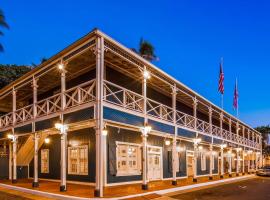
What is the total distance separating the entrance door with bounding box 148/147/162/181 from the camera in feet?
61.6

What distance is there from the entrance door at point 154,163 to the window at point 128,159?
1.21 metres

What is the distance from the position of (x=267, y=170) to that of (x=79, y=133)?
2161 centimetres

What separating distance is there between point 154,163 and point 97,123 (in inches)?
325

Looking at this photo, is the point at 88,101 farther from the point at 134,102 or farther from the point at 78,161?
Result: the point at 78,161

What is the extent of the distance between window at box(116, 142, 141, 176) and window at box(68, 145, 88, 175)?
5.68 ft

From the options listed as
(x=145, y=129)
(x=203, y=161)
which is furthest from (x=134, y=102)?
(x=203, y=161)

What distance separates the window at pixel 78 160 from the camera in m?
16.6

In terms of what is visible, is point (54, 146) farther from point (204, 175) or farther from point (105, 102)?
point (204, 175)

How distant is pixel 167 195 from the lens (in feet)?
46.2

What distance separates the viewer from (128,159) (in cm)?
1712

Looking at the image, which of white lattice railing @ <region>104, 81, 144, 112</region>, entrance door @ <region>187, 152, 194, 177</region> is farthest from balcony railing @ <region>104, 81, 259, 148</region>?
entrance door @ <region>187, 152, 194, 177</region>

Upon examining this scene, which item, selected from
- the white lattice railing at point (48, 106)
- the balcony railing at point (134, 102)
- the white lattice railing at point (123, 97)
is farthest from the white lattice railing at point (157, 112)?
the white lattice railing at point (48, 106)

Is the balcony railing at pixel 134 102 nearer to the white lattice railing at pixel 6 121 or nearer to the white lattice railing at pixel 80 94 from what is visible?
the white lattice railing at pixel 80 94

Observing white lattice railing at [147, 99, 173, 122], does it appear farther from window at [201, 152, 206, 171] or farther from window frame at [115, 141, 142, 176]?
window at [201, 152, 206, 171]
